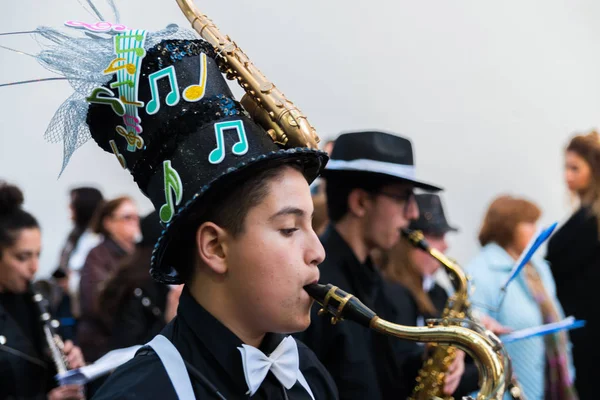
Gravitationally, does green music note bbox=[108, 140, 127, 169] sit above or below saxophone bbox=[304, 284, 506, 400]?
above

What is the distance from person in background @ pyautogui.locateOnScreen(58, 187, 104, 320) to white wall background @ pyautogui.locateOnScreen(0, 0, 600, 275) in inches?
6.3

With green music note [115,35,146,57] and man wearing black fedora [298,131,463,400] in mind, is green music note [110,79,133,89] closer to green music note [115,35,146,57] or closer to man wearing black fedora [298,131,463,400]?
green music note [115,35,146,57]

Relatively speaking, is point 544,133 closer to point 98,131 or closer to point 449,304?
point 449,304

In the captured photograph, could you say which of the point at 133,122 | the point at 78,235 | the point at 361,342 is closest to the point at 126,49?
the point at 133,122

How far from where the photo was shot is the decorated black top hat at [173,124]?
1.65 metres

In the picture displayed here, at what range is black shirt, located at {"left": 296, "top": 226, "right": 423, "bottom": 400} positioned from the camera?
255 cm

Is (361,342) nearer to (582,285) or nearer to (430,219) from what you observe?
(582,285)

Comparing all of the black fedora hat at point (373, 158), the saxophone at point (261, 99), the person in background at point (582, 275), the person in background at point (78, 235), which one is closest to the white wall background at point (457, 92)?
the person in background at point (78, 235)

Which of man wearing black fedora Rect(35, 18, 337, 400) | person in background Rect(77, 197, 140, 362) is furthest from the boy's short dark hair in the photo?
person in background Rect(77, 197, 140, 362)

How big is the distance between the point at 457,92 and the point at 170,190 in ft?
15.1

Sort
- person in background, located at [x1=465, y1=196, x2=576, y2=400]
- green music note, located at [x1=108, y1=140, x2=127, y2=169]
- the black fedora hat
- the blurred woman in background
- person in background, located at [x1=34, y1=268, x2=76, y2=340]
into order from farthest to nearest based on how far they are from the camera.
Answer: person in background, located at [x1=34, y1=268, x2=76, y2=340], the blurred woman in background, person in background, located at [x1=465, y1=196, x2=576, y2=400], the black fedora hat, green music note, located at [x1=108, y1=140, x2=127, y2=169]

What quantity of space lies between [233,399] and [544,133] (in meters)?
5.24

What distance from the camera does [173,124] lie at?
1687 mm

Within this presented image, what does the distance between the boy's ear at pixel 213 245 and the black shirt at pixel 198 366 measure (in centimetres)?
11
